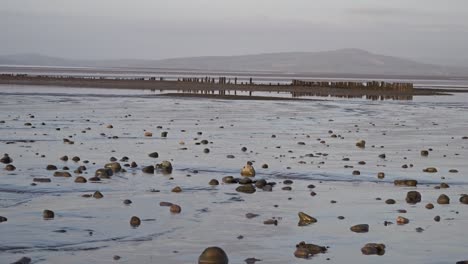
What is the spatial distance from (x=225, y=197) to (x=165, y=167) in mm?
4162

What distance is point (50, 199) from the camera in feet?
50.6

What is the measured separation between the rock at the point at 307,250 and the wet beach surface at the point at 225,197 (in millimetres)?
143

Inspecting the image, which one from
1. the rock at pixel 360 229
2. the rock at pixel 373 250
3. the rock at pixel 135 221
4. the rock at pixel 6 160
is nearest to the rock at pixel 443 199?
the rock at pixel 360 229

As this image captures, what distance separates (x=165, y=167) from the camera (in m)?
20.2

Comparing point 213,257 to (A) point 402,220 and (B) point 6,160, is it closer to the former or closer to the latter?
(A) point 402,220

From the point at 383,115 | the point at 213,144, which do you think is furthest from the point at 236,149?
the point at 383,115

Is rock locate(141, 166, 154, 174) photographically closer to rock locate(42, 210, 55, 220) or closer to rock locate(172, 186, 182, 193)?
rock locate(172, 186, 182, 193)

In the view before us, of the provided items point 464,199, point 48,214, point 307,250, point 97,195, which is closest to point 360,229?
point 307,250

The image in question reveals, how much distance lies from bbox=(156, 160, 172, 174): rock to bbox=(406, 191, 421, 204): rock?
6058 millimetres

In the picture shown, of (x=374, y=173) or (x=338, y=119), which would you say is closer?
(x=374, y=173)

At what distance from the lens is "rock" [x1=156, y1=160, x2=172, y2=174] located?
1994 centimetres

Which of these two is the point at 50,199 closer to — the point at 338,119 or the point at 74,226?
the point at 74,226

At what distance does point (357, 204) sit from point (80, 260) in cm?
670

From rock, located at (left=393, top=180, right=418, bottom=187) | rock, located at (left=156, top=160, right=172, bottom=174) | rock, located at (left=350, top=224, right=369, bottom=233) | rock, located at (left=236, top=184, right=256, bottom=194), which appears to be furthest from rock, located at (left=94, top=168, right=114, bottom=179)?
rock, located at (left=350, top=224, right=369, bottom=233)
